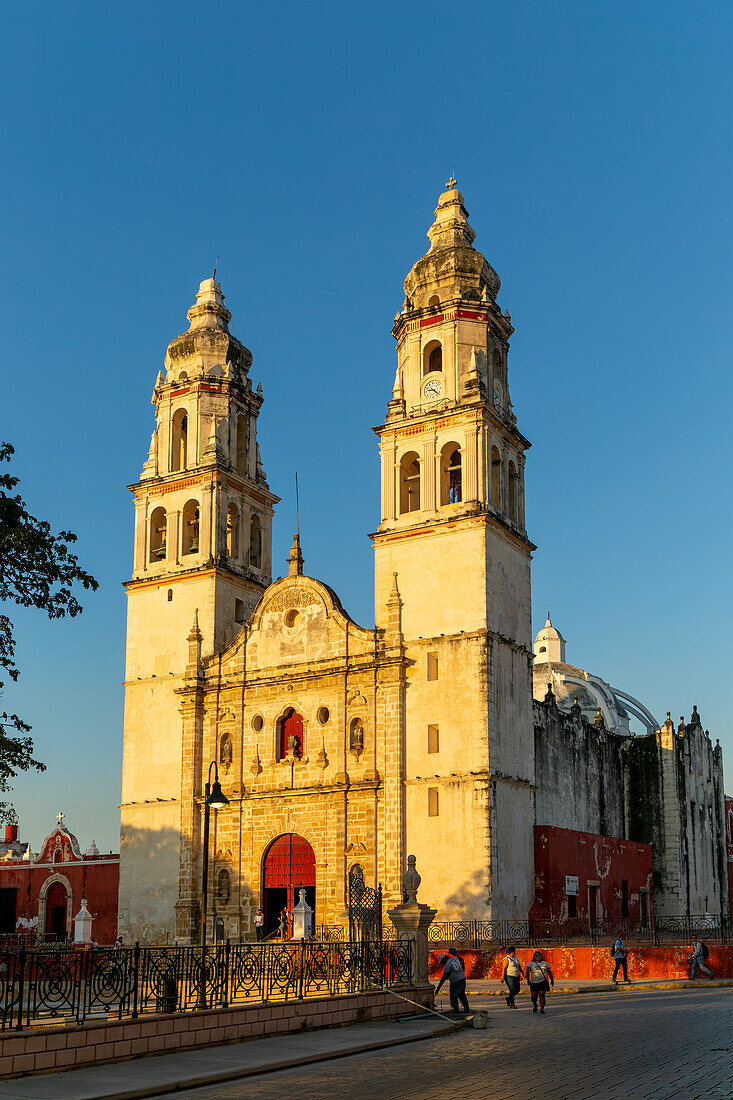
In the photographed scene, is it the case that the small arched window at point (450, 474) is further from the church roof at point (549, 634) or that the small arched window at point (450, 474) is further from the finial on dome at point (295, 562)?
the church roof at point (549, 634)

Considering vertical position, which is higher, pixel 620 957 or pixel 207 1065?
pixel 207 1065

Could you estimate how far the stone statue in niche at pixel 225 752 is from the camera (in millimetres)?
37713

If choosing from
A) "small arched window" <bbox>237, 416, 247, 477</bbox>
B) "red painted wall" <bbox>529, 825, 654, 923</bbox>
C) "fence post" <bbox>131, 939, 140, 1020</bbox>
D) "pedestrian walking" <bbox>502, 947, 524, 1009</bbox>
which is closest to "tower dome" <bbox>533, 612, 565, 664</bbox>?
"red painted wall" <bbox>529, 825, 654, 923</bbox>

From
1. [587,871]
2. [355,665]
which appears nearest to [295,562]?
[355,665]

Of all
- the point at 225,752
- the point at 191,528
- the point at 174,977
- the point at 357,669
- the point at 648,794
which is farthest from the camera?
the point at 648,794

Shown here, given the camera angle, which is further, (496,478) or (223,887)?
(496,478)

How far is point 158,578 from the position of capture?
4084 centimetres

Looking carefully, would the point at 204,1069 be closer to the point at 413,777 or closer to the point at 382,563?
the point at 413,777

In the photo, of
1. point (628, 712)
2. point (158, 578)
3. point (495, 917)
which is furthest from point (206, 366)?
point (628, 712)

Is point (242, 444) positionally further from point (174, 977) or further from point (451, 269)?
point (174, 977)

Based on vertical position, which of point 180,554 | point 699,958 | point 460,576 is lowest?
point 699,958

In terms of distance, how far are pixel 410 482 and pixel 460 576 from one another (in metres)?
4.57

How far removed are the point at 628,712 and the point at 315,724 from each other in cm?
2649

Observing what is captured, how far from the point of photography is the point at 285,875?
35.5 metres
